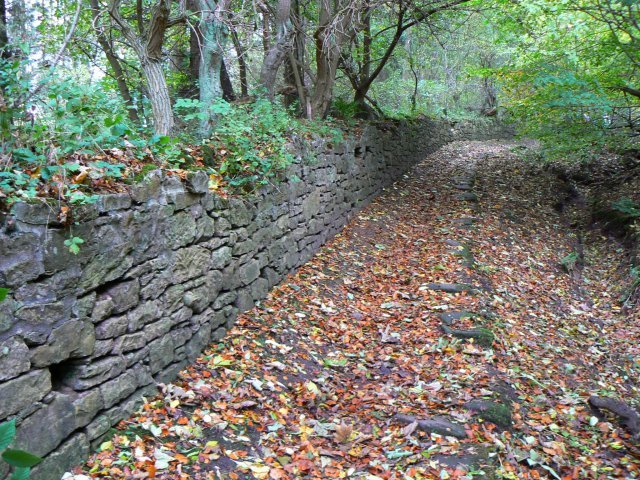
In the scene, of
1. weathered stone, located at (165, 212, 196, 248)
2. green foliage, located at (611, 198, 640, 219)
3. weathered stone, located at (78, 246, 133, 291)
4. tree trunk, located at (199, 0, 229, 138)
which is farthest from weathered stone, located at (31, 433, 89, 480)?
green foliage, located at (611, 198, 640, 219)

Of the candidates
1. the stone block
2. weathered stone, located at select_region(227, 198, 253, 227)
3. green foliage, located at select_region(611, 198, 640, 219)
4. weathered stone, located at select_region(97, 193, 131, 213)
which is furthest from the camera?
green foliage, located at select_region(611, 198, 640, 219)

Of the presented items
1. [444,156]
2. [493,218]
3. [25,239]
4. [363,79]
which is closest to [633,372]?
[493,218]

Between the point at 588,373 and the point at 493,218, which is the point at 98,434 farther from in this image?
the point at 493,218

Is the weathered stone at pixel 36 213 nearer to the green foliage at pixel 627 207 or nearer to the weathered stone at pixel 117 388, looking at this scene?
the weathered stone at pixel 117 388

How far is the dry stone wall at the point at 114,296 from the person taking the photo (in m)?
2.70

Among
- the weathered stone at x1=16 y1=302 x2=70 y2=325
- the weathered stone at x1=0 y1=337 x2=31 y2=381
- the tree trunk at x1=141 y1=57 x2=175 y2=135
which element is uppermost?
the tree trunk at x1=141 y1=57 x2=175 y2=135

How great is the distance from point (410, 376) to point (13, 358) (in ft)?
11.1

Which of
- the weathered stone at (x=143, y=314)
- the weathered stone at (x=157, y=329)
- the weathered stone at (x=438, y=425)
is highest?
the weathered stone at (x=143, y=314)

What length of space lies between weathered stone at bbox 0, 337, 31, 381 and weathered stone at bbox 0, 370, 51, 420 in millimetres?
40

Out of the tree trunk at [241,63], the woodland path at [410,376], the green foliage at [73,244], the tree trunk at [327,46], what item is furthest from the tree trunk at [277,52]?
the green foliage at [73,244]

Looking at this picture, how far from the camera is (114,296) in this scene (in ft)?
11.0

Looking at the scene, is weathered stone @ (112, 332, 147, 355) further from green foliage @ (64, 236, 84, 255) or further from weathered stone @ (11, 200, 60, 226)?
weathered stone @ (11, 200, 60, 226)

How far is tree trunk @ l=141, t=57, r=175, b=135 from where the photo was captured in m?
5.31

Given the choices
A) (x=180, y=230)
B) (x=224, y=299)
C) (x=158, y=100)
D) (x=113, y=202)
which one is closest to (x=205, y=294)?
(x=224, y=299)
